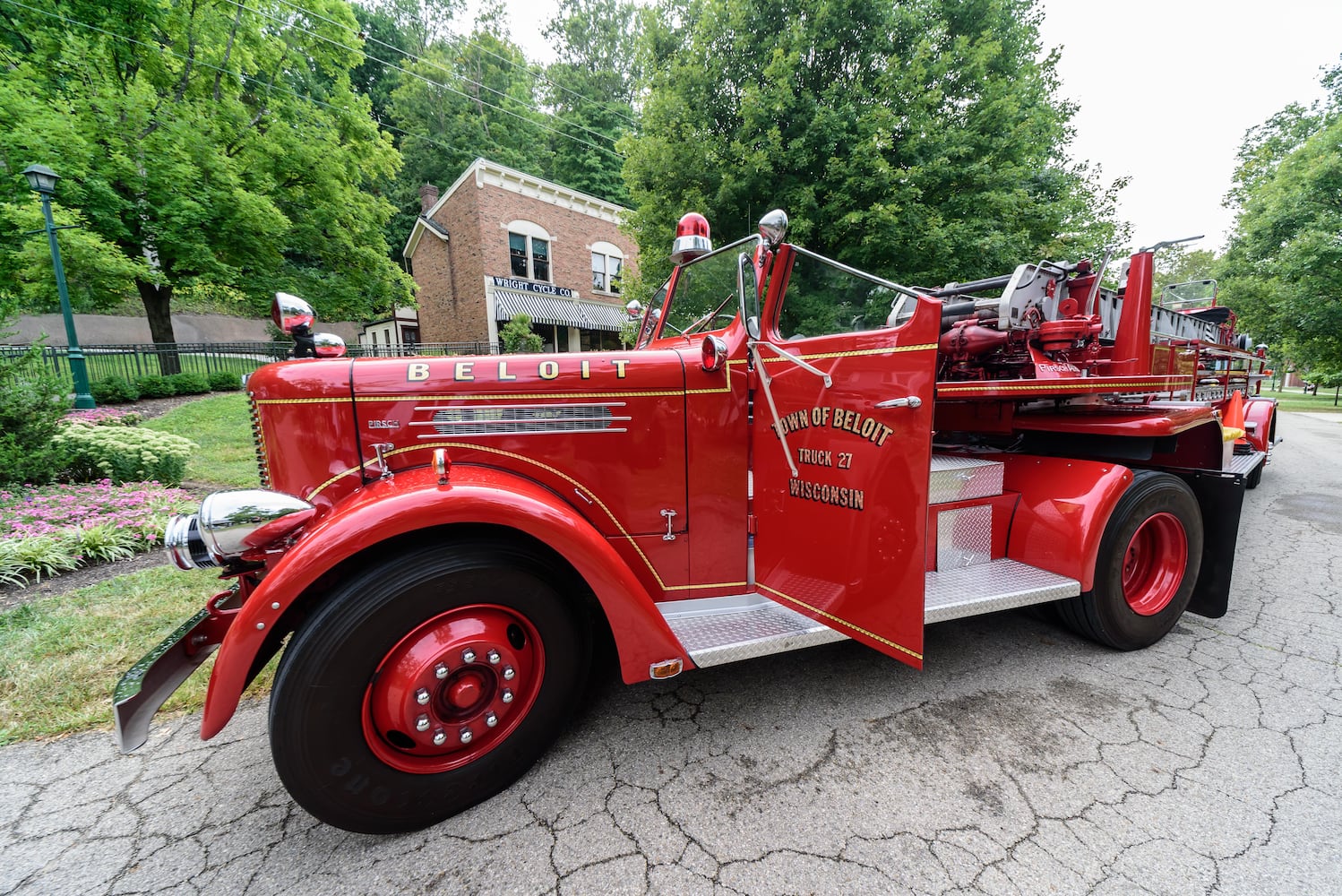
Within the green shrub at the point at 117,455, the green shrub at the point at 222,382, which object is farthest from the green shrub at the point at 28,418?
the green shrub at the point at 222,382

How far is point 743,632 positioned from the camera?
226 centimetres

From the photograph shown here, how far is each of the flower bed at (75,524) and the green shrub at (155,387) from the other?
8322 millimetres

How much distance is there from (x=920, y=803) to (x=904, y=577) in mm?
805

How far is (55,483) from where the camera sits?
5258 mm

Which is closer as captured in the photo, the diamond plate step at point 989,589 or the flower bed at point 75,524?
the diamond plate step at point 989,589

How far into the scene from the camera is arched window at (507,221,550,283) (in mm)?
18969

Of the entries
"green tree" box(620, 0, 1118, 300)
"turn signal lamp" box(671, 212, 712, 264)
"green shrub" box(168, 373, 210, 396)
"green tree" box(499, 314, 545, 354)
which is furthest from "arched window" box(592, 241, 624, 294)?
"turn signal lamp" box(671, 212, 712, 264)

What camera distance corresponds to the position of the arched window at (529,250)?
18969 millimetres

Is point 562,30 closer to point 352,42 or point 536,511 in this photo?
point 352,42

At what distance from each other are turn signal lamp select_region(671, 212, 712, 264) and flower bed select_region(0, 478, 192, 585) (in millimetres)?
4932

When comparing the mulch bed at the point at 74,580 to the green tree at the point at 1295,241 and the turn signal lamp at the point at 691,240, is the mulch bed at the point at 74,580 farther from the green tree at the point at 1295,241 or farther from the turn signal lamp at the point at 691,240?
the green tree at the point at 1295,241

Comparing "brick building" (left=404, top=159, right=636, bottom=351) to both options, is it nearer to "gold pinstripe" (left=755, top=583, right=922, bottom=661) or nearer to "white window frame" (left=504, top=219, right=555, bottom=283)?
"white window frame" (left=504, top=219, right=555, bottom=283)

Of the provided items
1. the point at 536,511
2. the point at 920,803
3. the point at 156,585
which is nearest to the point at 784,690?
the point at 920,803

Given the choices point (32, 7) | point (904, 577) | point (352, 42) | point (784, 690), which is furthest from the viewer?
point (352, 42)
